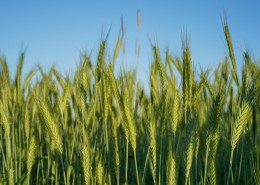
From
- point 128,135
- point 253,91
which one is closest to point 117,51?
point 128,135

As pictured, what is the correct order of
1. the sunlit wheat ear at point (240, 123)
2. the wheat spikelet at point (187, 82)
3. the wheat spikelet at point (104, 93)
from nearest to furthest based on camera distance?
the sunlit wheat ear at point (240, 123), the wheat spikelet at point (187, 82), the wheat spikelet at point (104, 93)

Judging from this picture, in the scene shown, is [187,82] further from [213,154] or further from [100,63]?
[100,63]

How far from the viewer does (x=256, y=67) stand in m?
1.94

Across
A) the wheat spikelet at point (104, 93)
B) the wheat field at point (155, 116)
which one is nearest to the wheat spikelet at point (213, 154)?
the wheat field at point (155, 116)

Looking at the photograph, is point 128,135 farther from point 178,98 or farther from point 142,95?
point 142,95

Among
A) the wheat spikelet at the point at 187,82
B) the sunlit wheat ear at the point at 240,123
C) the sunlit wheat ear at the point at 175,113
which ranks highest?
the wheat spikelet at the point at 187,82

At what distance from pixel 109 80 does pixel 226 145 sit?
114 cm

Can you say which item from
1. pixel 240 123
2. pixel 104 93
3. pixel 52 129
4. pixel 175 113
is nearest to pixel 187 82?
pixel 175 113

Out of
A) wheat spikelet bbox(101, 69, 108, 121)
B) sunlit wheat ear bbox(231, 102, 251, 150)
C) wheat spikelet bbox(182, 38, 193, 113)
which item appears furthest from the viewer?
wheat spikelet bbox(101, 69, 108, 121)

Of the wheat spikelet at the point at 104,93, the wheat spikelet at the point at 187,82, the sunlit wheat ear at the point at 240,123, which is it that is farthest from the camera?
the wheat spikelet at the point at 104,93

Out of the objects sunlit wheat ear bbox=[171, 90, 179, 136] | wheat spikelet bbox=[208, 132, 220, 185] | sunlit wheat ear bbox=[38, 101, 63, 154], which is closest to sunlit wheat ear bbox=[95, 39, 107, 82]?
sunlit wheat ear bbox=[38, 101, 63, 154]

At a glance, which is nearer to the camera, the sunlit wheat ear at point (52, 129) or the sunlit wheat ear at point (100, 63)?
the sunlit wheat ear at point (52, 129)

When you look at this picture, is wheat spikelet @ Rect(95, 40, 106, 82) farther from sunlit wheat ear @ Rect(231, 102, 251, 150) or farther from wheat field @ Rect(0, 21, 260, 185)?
sunlit wheat ear @ Rect(231, 102, 251, 150)

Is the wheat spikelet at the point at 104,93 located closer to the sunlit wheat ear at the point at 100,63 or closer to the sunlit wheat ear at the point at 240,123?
the sunlit wheat ear at the point at 100,63
